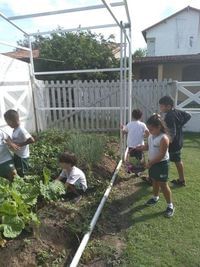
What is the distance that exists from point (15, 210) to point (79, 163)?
224cm

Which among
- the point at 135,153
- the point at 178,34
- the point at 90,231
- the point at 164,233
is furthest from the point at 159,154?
the point at 178,34

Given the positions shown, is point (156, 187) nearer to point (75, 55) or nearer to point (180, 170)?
point (180, 170)

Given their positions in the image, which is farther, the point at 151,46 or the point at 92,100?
the point at 151,46

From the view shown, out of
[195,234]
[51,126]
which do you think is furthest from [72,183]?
[51,126]

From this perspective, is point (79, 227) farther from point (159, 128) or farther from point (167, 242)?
point (159, 128)

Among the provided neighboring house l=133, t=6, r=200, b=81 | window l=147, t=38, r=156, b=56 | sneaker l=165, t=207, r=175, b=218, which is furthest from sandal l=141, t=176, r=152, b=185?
window l=147, t=38, r=156, b=56

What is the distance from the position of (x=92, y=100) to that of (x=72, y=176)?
19.7ft

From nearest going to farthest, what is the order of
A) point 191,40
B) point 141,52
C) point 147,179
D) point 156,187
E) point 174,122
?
point 156,187
point 174,122
point 147,179
point 191,40
point 141,52

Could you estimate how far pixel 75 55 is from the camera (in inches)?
527

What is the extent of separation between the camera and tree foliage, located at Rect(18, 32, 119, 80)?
43.5 ft

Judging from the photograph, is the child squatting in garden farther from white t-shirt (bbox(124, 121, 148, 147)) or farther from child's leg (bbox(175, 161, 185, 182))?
white t-shirt (bbox(124, 121, 148, 147))

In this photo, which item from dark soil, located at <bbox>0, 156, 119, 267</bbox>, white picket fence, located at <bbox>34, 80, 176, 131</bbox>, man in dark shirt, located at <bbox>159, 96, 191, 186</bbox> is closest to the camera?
dark soil, located at <bbox>0, 156, 119, 267</bbox>

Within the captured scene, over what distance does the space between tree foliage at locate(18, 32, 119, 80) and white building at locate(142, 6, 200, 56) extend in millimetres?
17233

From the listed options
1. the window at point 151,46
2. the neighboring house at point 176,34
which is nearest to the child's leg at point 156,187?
the neighboring house at point 176,34
